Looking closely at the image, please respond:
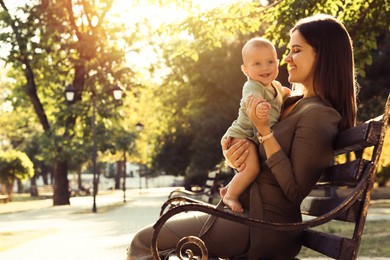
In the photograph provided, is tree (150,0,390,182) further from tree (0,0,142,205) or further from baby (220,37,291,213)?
baby (220,37,291,213)

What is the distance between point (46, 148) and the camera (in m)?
31.7

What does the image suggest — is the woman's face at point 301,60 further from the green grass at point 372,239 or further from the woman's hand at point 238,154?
the green grass at point 372,239

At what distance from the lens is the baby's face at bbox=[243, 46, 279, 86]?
3.87 meters

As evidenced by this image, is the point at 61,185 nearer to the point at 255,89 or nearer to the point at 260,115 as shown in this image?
the point at 255,89

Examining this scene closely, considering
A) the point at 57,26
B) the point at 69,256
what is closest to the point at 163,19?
the point at 69,256

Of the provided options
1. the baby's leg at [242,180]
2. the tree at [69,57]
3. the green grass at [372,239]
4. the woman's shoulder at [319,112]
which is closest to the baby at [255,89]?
the baby's leg at [242,180]

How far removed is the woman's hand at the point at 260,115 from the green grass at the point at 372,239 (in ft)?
17.5

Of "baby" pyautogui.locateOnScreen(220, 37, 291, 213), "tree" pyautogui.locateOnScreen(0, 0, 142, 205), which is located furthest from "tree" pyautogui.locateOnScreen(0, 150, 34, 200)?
"baby" pyautogui.locateOnScreen(220, 37, 291, 213)

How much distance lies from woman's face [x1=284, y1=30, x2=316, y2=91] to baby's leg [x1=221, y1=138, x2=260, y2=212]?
448 mm

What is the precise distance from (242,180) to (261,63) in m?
0.67

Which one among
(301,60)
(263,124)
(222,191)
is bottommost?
(222,191)

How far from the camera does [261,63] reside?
3.88 metres

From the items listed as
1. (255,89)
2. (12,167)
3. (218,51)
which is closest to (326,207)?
(255,89)

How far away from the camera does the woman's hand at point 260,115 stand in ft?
11.7
